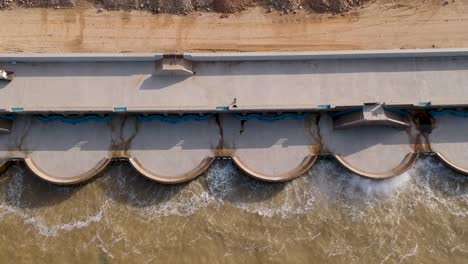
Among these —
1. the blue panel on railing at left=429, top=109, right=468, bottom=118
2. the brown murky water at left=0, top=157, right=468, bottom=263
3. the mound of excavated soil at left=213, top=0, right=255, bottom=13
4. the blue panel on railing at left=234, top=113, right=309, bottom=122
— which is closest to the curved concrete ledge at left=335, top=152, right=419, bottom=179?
the brown murky water at left=0, top=157, right=468, bottom=263

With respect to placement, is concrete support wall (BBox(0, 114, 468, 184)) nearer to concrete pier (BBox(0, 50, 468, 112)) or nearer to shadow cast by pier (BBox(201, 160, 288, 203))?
shadow cast by pier (BBox(201, 160, 288, 203))

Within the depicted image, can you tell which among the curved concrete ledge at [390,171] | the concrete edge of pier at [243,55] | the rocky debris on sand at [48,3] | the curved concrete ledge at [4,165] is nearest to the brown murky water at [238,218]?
the curved concrete ledge at [4,165]

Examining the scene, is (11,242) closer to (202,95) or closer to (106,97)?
(106,97)

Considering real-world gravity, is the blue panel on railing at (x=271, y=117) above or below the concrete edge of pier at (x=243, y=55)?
below

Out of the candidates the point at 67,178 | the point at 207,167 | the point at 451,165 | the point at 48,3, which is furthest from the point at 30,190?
the point at 451,165

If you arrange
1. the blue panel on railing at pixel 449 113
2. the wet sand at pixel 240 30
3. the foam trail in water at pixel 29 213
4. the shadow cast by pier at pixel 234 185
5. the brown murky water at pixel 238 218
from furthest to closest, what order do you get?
the wet sand at pixel 240 30, the shadow cast by pier at pixel 234 185, the blue panel on railing at pixel 449 113, the foam trail in water at pixel 29 213, the brown murky water at pixel 238 218

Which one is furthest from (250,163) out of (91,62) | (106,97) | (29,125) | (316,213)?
(29,125)

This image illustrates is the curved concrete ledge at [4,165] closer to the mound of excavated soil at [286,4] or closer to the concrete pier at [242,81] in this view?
the concrete pier at [242,81]
